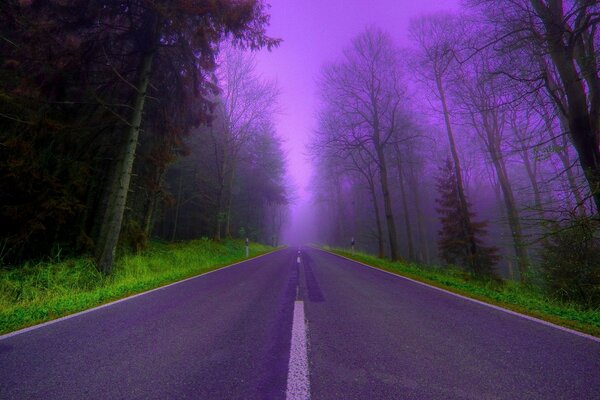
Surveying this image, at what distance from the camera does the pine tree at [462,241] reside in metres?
12.3

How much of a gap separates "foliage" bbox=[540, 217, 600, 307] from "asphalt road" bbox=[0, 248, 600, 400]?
9.61 feet

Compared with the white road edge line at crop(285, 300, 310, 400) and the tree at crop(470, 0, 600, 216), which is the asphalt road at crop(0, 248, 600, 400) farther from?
the tree at crop(470, 0, 600, 216)

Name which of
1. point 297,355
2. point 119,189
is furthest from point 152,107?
point 297,355

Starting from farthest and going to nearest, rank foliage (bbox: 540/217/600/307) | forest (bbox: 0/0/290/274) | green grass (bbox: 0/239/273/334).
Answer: forest (bbox: 0/0/290/274) < foliage (bbox: 540/217/600/307) < green grass (bbox: 0/239/273/334)

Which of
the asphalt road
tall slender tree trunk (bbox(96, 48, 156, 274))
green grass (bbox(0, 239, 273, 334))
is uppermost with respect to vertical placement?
tall slender tree trunk (bbox(96, 48, 156, 274))

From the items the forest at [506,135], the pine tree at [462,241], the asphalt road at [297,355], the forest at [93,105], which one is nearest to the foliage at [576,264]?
the forest at [506,135]

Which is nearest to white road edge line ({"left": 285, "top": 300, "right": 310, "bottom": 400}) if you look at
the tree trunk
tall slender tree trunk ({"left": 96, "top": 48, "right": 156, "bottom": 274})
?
the tree trunk

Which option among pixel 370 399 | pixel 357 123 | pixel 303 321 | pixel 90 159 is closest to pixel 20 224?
pixel 90 159

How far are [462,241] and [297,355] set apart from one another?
44.9ft

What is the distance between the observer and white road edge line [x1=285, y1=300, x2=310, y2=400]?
1732 mm

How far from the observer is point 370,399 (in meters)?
1.71

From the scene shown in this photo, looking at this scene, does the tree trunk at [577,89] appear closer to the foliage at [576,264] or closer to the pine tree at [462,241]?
the foliage at [576,264]

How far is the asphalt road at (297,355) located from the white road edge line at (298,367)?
0.05 feet

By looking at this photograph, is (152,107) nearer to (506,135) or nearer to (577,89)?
(577,89)
